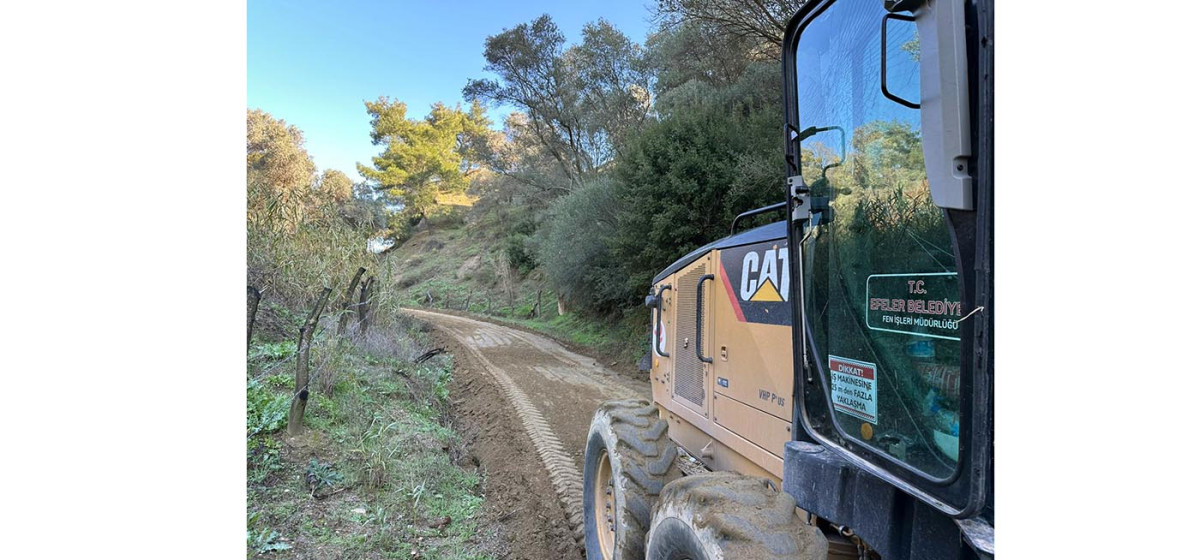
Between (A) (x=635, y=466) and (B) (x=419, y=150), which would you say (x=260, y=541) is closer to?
(A) (x=635, y=466)

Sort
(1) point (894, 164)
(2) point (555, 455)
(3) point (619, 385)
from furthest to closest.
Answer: (3) point (619, 385)
(2) point (555, 455)
(1) point (894, 164)

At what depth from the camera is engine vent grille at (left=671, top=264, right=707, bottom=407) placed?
11.1 ft

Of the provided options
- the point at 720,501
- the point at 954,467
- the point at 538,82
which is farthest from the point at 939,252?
the point at 538,82

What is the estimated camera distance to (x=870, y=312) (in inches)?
66.1

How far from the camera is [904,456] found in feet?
5.14

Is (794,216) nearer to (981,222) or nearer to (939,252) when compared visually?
(939,252)

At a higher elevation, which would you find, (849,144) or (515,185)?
(515,185)

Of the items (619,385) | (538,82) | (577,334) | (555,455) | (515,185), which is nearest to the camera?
(555,455)

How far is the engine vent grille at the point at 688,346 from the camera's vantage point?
3.37 meters

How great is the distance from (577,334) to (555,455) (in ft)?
34.6

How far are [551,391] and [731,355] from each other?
6586 mm

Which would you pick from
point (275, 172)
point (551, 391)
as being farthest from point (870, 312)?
point (275, 172)

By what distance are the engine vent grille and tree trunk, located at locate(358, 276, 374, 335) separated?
5.97m

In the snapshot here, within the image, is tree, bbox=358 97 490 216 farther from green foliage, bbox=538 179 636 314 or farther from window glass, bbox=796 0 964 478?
window glass, bbox=796 0 964 478
